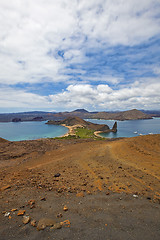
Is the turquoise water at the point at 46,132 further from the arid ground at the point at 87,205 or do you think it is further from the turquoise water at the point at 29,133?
the arid ground at the point at 87,205

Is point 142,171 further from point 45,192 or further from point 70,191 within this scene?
point 45,192

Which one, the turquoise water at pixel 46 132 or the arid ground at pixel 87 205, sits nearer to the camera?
the arid ground at pixel 87 205

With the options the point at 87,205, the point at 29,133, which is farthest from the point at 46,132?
the point at 87,205

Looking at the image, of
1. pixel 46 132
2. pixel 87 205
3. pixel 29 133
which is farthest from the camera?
pixel 46 132

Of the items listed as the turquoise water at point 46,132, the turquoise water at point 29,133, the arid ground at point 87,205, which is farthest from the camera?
the turquoise water at point 46,132

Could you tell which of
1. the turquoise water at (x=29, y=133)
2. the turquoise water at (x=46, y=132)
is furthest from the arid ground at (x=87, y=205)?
the turquoise water at (x=46, y=132)

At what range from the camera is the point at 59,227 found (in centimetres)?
405

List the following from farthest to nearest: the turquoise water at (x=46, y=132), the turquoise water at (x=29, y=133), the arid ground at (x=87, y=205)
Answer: the turquoise water at (x=46, y=132)
the turquoise water at (x=29, y=133)
the arid ground at (x=87, y=205)

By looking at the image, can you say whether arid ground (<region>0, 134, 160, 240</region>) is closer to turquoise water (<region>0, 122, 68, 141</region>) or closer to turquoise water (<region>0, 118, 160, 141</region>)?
turquoise water (<region>0, 122, 68, 141</region>)

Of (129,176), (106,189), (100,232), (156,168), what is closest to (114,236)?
(100,232)

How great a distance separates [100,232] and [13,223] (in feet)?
10.4

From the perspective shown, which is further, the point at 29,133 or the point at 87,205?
the point at 29,133

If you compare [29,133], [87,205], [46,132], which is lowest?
[29,133]

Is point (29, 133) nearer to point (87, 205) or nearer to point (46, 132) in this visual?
point (46, 132)
